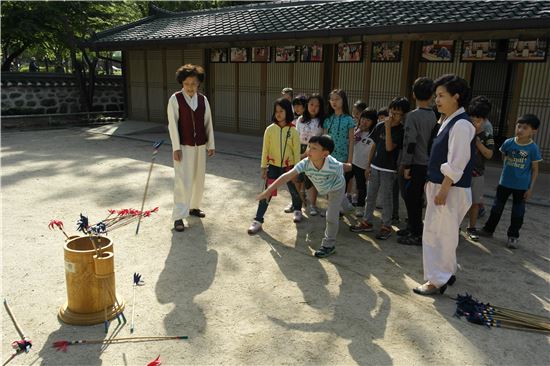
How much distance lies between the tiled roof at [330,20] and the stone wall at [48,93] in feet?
13.3

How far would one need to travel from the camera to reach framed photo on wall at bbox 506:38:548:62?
718 cm

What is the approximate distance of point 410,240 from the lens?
4469 mm

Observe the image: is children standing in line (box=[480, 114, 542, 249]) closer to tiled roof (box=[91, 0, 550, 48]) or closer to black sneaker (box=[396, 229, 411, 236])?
black sneaker (box=[396, 229, 411, 236])

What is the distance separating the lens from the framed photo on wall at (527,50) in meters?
7.18

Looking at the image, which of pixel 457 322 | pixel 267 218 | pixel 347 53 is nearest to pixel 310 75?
pixel 347 53

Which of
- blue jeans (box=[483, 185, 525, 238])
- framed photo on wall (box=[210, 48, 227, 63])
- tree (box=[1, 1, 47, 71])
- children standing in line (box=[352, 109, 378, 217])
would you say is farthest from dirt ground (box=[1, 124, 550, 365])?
tree (box=[1, 1, 47, 71])

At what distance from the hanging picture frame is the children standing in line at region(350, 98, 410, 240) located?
722 cm

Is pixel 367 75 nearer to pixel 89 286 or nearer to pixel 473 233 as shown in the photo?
pixel 473 233

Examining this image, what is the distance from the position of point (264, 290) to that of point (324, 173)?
1.19m

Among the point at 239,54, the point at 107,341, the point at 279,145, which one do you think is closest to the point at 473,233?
the point at 279,145

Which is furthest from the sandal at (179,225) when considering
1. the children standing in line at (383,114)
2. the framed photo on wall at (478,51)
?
the framed photo on wall at (478,51)

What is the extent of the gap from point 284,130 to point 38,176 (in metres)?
4.55

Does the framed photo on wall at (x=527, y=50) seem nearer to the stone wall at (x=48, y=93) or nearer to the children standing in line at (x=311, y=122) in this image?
the children standing in line at (x=311, y=122)

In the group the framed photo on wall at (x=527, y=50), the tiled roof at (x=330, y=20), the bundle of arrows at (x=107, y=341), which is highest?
the tiled roof at (x=330, y=20)
